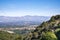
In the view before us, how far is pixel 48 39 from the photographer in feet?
74.6

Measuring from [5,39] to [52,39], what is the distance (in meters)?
63.8

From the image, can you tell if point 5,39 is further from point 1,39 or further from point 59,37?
point 59,37

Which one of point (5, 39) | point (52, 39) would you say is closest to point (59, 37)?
point (52, 39)

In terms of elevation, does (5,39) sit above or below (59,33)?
below

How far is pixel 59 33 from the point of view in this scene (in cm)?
2667

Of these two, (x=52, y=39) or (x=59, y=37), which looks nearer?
(x=52, y=39)

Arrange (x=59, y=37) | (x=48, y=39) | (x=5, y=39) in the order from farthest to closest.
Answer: (x=5, y=39) → (x=59, y=37) → (x=48, y=39)

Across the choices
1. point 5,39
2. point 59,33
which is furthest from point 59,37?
point 5,39

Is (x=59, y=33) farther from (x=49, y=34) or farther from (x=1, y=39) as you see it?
(x=1, y=39)

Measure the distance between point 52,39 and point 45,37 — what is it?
992 millimetres

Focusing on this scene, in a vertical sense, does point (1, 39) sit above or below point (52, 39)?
below

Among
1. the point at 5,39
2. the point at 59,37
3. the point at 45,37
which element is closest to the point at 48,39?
the point at 45,37

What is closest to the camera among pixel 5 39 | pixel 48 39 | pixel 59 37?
pixel 48 39

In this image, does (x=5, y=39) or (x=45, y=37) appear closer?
(x=45, y=37)
